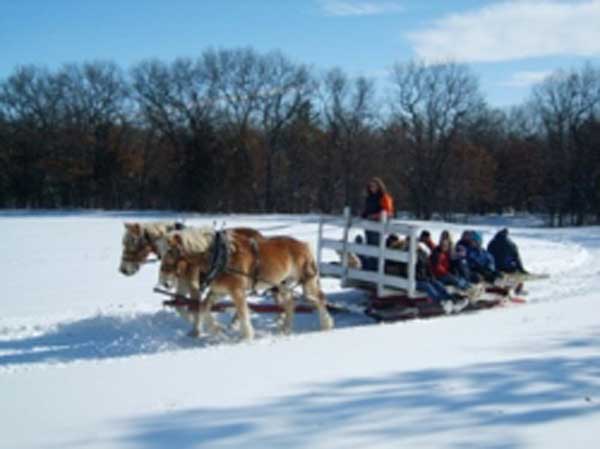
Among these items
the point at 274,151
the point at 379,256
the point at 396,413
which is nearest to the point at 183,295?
the point at 379,256

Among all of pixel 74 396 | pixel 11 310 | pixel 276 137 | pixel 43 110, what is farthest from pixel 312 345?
pixel 43 110

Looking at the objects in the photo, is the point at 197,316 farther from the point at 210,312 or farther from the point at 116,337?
the point at 116,337

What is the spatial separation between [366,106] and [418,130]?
436 cm

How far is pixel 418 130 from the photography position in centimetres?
5000

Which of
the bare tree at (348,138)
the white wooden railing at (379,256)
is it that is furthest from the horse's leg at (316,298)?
the bare tree at (348,138)

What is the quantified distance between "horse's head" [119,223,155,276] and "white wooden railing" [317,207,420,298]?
2.80m

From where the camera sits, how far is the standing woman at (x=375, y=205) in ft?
33.6

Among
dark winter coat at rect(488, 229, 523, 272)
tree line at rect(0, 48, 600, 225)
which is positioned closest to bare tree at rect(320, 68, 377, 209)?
tree line at rect(0, 48, 600, 225)

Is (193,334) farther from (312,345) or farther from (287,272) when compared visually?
(312,345)

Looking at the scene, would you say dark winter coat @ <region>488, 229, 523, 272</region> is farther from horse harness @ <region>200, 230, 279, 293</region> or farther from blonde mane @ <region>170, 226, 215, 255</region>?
blonde mane @ <region>170, 226, 215, 255</region>

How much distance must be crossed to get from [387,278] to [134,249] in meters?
3.50

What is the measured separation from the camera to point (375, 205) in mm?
10445

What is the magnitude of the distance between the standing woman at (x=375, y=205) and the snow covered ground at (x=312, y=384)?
190cm

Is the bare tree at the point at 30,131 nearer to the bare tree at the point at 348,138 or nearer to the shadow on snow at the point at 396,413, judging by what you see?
Answer: the bare tree at the point at 348,138
